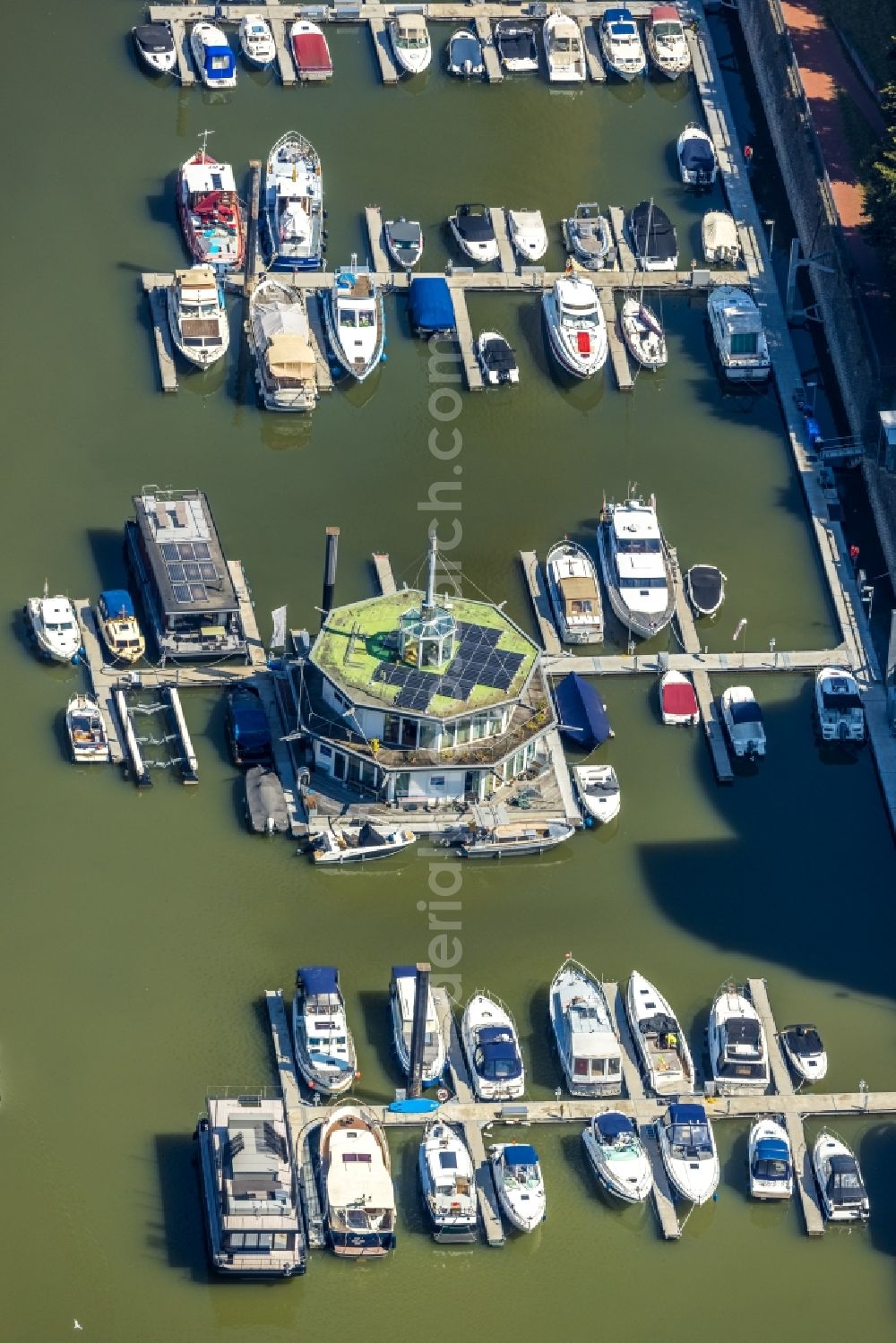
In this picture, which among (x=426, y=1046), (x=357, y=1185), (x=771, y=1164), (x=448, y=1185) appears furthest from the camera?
(x=426, y=1046)

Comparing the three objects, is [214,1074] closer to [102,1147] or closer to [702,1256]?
[102,1147]


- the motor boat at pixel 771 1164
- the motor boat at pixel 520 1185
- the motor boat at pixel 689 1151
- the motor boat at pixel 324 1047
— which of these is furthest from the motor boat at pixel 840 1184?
the motor boat at pixel 324 1047

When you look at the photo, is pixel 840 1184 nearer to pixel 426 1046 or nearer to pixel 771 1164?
pixel 771 1164

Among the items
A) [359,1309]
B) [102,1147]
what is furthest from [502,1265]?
[102,1147]

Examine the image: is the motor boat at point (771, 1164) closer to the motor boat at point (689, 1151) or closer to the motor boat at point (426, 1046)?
the motor boat at point (689, 1151)

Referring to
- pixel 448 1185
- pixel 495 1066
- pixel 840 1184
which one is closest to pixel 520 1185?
pixel 448 1185
